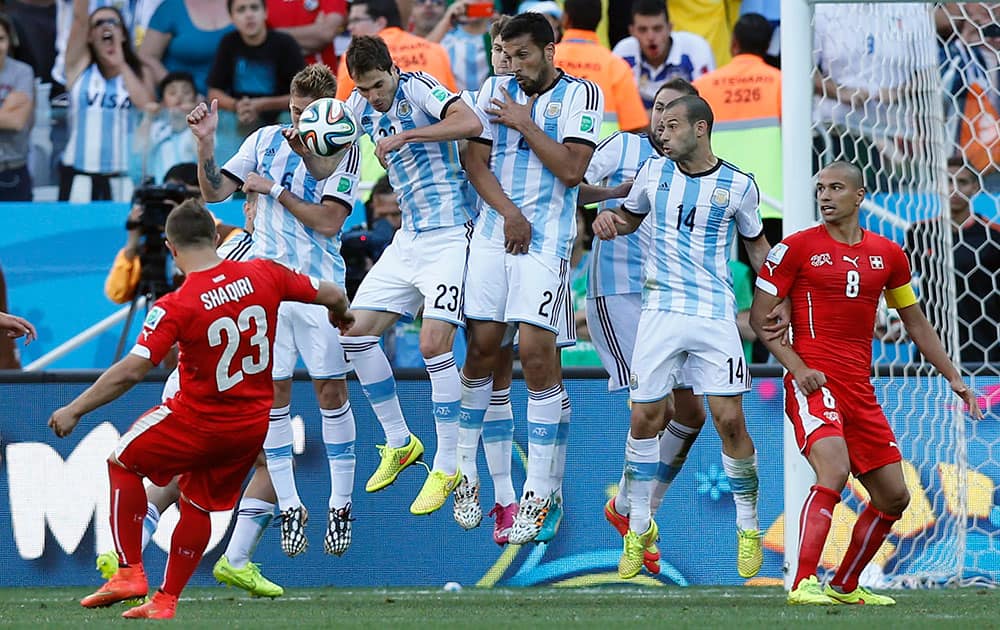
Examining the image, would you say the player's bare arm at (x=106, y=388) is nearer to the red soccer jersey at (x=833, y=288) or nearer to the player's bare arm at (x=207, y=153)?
the player's bare arm at (x=207, y=153)

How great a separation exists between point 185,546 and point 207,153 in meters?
2.57

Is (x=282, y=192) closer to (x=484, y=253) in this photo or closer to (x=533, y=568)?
(x=484, y=253)

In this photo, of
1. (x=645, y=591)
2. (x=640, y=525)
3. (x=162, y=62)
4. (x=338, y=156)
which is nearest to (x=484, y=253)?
(x=338, y=156)

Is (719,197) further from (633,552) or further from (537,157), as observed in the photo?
(633,552)

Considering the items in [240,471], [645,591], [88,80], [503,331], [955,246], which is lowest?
[645,591]

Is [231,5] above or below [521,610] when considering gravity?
above

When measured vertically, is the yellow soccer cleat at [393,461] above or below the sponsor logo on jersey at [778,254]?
below

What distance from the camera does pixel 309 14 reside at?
12367 mm

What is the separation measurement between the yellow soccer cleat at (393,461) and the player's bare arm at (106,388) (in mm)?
2296

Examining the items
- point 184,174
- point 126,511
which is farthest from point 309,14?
point 126,511

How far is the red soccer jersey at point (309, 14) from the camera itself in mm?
12312

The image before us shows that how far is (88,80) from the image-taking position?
39.2 ft

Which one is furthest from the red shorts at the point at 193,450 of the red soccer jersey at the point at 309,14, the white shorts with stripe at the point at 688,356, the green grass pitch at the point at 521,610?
the red soccer jersey at the point at 309,14

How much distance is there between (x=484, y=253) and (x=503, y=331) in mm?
449
